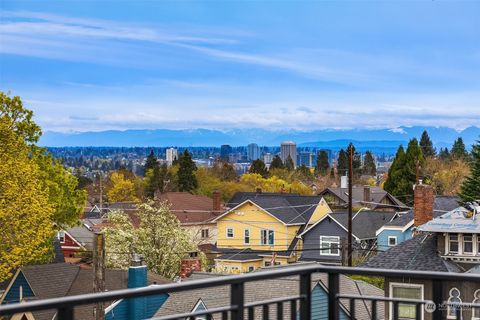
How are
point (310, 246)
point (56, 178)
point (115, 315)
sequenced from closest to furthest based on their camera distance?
point (115, 315) → point (56, 178) → point (310, 246)

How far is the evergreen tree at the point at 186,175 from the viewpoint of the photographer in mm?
94062

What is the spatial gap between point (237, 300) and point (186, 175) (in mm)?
89287

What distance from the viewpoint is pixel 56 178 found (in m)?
40.6

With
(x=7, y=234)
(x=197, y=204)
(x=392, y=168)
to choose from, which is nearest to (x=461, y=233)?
(x=7, y=234)

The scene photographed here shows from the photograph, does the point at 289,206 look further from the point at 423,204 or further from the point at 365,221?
the point at 423,204

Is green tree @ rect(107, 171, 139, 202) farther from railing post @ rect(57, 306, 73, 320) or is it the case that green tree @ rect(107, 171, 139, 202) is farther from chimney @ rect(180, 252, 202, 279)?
railing post @ rect(57, 306, 73, 320)

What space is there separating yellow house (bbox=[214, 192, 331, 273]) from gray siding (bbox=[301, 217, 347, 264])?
189 cm

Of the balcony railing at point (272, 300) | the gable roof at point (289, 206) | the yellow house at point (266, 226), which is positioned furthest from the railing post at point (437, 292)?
the gable roof at point (289, 206)

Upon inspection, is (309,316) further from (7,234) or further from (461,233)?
(7,234)

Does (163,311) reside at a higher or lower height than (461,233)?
lower

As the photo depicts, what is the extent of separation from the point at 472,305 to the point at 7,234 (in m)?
27.6

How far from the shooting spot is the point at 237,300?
5.32 metres

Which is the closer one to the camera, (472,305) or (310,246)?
(472,305)

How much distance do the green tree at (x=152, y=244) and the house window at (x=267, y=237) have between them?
45.2ft
